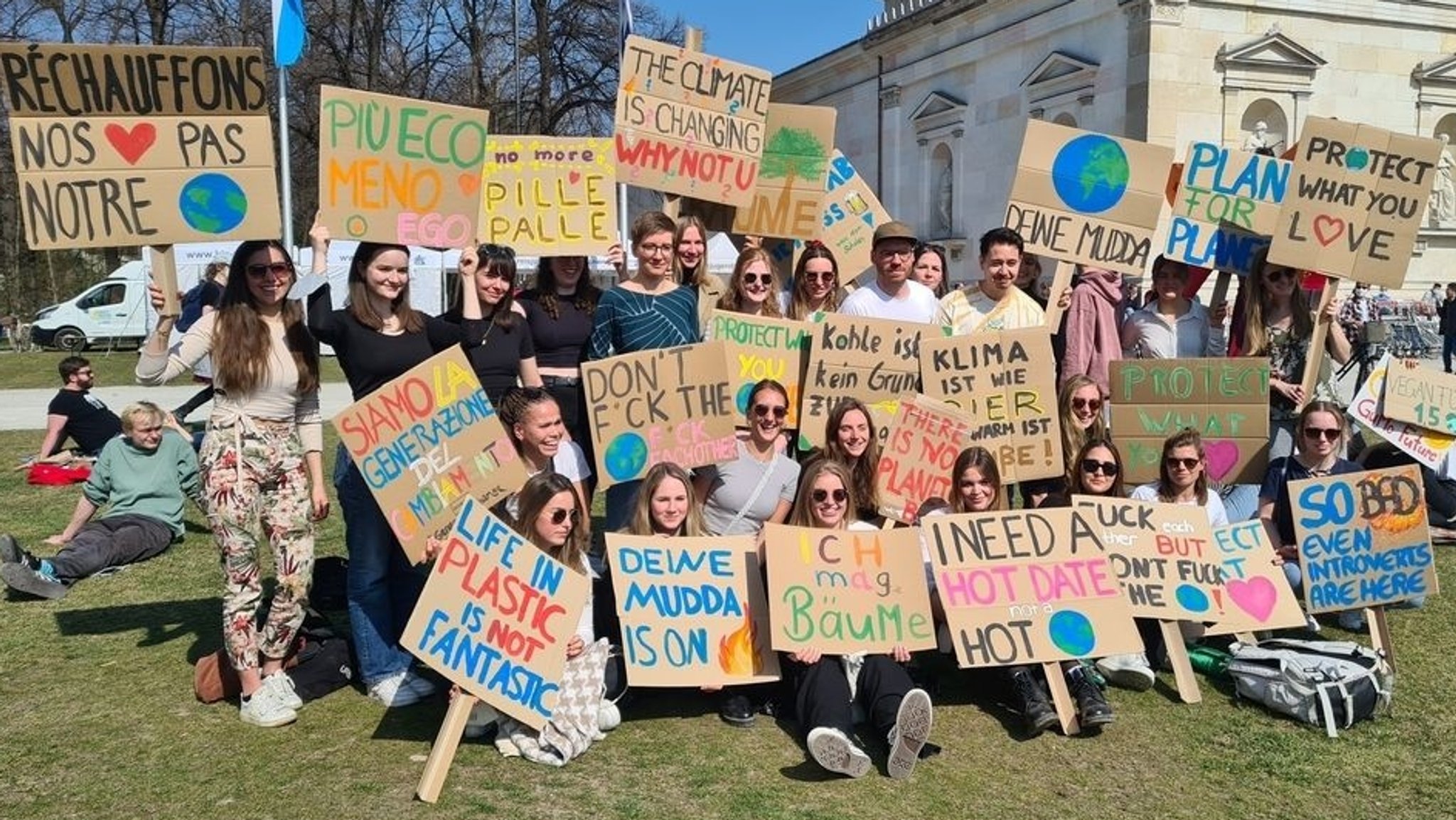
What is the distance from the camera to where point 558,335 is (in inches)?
229

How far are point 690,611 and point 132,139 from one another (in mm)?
3044

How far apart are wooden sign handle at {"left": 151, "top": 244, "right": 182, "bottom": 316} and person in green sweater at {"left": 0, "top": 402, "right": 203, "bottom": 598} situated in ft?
9.80

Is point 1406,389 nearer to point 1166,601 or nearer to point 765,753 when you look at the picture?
point 1166,601

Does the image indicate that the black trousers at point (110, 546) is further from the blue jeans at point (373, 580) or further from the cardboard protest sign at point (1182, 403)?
the cardboard protest sign at point (1182, 403)

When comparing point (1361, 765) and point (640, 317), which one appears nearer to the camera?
point (1361, 765)

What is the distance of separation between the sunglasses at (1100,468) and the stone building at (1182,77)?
1901cm

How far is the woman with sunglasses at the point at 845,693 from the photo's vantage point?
427cm

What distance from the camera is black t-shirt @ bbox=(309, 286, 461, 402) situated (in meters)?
4.81

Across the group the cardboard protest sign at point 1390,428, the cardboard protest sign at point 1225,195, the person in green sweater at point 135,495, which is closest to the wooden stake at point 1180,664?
the cardboard protest sign at point 1225,195

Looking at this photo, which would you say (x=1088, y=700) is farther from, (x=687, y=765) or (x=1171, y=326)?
(x=1171, y=326)

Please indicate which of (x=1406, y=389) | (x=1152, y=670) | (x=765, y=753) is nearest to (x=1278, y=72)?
(x=1406, y=389)

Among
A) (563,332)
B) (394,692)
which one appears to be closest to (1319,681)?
(563,332)

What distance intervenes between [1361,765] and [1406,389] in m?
3.44

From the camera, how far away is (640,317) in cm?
560
